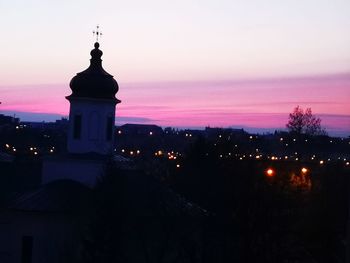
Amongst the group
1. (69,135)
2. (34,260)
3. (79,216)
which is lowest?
(34,260)

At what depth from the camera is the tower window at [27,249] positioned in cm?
2625

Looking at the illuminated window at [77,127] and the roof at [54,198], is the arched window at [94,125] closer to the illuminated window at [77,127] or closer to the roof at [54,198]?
the illuminated window at [77,127]

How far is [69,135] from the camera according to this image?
1141 inches

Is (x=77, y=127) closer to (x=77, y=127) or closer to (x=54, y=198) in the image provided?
(x=77, y=127)

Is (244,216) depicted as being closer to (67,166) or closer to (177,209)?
(177,209)

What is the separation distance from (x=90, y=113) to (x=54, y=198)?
4.14m

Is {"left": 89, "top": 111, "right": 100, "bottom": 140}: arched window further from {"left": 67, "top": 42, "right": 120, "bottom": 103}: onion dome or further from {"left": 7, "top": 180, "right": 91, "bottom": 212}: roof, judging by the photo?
{"left": 7, "top": 180, "right": 91, "bottom": 212}: roof

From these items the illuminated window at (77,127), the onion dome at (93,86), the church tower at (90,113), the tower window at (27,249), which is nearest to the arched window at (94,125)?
the church tower at (90,113)

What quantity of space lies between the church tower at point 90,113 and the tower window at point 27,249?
4.11 m

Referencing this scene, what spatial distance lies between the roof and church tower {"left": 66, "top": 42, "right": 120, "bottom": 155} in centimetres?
192

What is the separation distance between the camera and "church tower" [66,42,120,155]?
2880cm

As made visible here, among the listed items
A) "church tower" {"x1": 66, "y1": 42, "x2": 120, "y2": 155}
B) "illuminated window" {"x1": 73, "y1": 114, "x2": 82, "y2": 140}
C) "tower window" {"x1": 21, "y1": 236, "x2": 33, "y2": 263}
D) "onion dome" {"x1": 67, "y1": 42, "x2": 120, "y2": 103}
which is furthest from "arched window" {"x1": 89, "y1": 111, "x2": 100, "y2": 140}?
"tower window" {"x1": 21, "y1": 236, "x2": 33, "y2": 263}

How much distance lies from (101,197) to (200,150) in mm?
23949

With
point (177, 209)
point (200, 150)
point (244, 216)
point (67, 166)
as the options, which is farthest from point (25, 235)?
point (200, 150)
